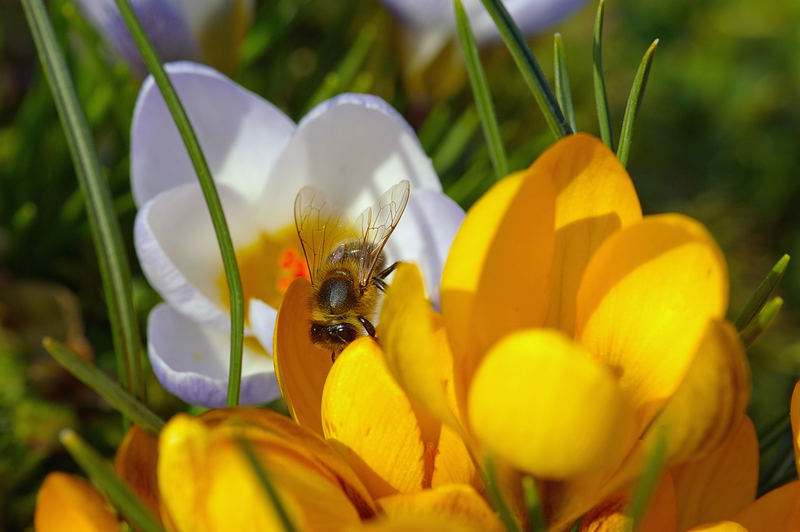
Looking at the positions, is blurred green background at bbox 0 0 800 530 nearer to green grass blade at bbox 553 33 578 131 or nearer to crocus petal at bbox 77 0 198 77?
crocus petal at bbox 77 0 198 77

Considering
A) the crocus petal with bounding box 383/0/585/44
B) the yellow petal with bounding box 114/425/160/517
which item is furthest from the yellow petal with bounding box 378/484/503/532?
the crocus petal with bounding box 383/0/585/44

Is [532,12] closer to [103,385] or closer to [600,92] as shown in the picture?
[600,92]

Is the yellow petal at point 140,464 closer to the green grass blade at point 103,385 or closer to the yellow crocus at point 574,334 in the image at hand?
the green grass blade at point 103,385

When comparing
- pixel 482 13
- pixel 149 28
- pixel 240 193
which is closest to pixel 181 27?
pixel 149 28

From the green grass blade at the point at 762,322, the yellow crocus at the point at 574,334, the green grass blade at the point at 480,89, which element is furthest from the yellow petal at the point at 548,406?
the green grass blade at the point at 480,89

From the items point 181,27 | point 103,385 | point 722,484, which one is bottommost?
point 722,484
